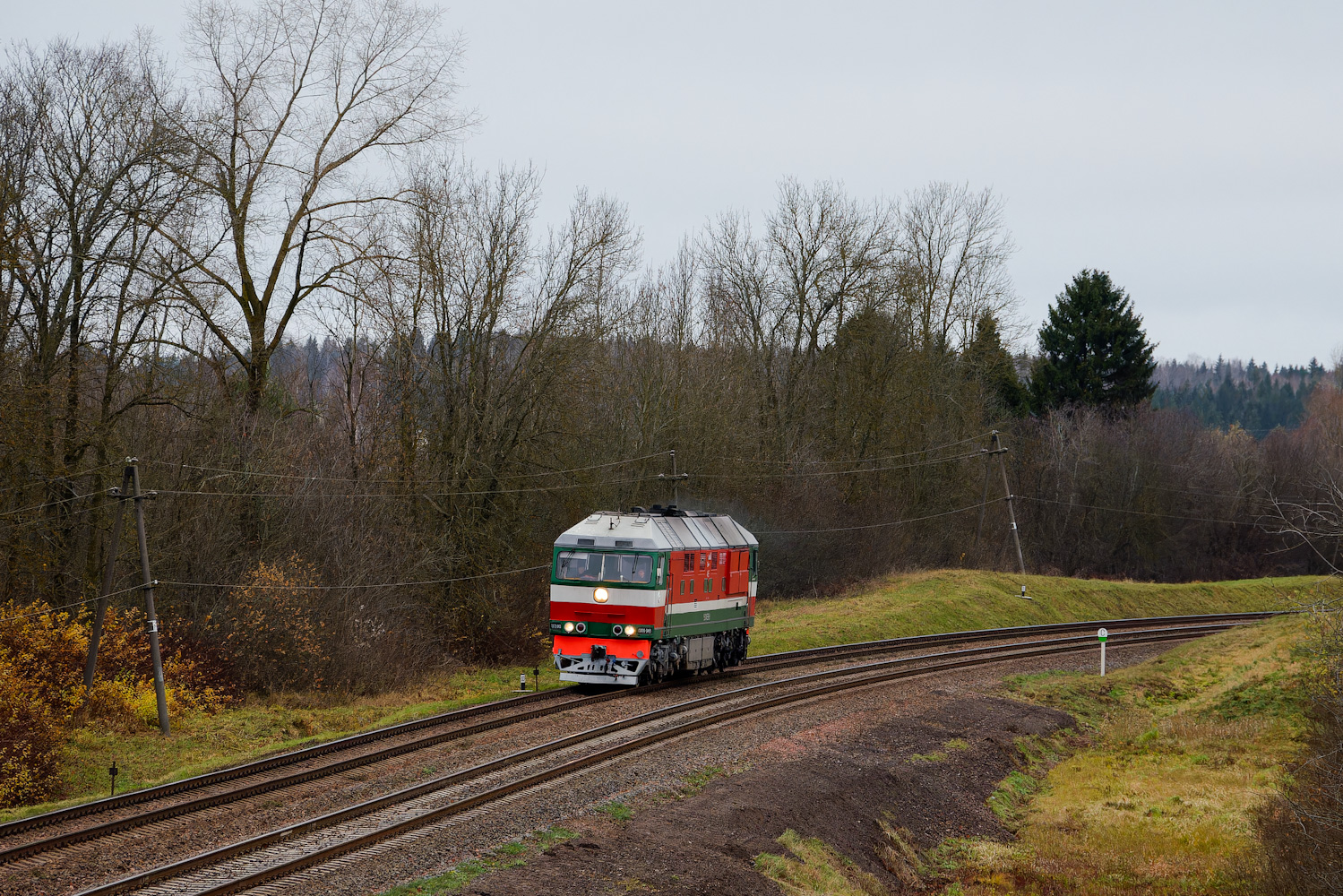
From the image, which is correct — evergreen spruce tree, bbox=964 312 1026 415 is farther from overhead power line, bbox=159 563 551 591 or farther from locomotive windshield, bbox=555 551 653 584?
locomotive windshield, bbox=555 551 653 584

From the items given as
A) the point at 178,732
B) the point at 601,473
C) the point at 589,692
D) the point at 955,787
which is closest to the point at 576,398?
the point at 601,473

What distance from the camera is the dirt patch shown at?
38.2 ft

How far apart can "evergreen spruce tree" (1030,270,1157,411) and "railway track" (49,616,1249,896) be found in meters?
46.2

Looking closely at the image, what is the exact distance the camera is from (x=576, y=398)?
36.4 m

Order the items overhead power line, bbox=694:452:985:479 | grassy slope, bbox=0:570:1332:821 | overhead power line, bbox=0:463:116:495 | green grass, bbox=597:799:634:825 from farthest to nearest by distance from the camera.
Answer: overhead power line, bbox=694:452:985:479 → overhead power line, bbox=0:463:116:495 → grassy slope, bbox=0:570:1332:821 → green grass, bbox=597:799:634:825

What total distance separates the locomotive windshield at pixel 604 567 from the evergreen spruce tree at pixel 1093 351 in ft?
172

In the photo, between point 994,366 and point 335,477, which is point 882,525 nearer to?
point 994,366

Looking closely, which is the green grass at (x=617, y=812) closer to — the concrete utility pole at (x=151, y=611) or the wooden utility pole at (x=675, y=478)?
the concrete utility pole at (x=151, y=611)

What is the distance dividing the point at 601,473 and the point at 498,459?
4836 mm

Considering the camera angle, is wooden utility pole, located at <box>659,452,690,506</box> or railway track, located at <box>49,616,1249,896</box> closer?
railway track, located at <box>49,616,1249,896</box>

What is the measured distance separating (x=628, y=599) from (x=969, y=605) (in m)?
22.7

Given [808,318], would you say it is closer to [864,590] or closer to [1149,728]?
[864,590]

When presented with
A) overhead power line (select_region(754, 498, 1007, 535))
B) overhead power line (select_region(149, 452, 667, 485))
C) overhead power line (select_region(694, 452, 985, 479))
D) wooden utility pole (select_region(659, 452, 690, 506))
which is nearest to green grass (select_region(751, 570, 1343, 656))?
overhead power line (select_region(754, 498, 1007, 535))

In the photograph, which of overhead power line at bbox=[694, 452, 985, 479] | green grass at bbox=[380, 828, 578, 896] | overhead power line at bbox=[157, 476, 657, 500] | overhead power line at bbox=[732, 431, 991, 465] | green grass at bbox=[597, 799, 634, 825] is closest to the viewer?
green grass at bbox=[380, 828, 578, 896]
